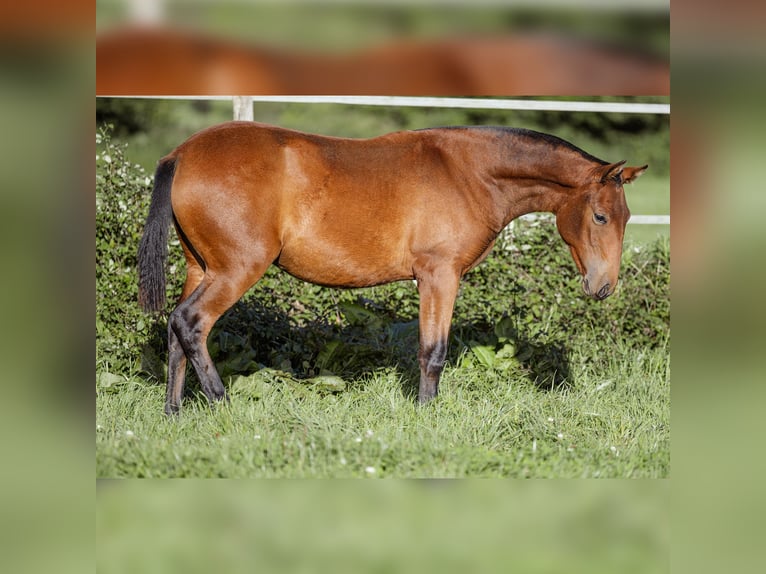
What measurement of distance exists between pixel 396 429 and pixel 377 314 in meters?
1.87

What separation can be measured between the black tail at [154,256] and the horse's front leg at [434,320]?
1.54 metres

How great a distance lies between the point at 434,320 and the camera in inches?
176

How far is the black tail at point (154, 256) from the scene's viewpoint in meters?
4.02

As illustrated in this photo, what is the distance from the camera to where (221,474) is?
3.20 metres

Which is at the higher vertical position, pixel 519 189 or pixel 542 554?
pixel 519 189

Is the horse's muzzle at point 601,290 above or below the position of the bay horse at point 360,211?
below

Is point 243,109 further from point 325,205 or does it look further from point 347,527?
point 347,527

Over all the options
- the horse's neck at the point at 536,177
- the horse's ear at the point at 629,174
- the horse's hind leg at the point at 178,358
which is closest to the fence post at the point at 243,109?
the horse's hind leg at the point at 178,358

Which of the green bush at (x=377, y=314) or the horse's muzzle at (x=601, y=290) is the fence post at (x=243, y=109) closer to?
the green bush at (x=377, y=314)

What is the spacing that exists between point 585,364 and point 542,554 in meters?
4.14
